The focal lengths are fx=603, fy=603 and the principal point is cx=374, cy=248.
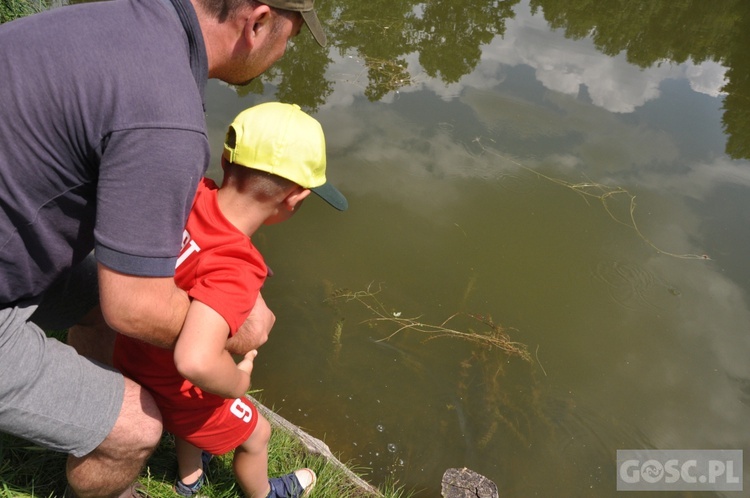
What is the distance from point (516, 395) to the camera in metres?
3.40

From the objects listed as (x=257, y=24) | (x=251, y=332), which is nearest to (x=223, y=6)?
(x=257, y=24)

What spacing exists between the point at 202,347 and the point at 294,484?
101cm

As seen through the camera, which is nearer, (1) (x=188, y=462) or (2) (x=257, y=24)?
(2) (x=257, y=24)

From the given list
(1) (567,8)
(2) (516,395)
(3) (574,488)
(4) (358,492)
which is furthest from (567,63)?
(4) (358,492)

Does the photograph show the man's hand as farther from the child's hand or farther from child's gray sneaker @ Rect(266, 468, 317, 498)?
child's gray sneaker @ Rect(266, 468, 317, 498)

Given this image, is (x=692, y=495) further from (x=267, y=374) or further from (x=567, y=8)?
(x=567, y=8)

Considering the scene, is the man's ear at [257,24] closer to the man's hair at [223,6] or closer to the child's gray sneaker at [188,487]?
the man's hair at [223,6]

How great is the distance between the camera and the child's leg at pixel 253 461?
6.95 ft

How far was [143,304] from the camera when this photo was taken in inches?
61.6

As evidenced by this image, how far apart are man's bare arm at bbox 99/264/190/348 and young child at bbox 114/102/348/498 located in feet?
0.15

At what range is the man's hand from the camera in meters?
1.93

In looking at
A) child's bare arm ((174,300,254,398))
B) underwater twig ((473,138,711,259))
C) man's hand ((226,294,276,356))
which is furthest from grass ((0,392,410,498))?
underwater twig ((473,138,711,259))

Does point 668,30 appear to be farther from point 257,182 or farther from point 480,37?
point 257,182

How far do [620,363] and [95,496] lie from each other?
116 inches
